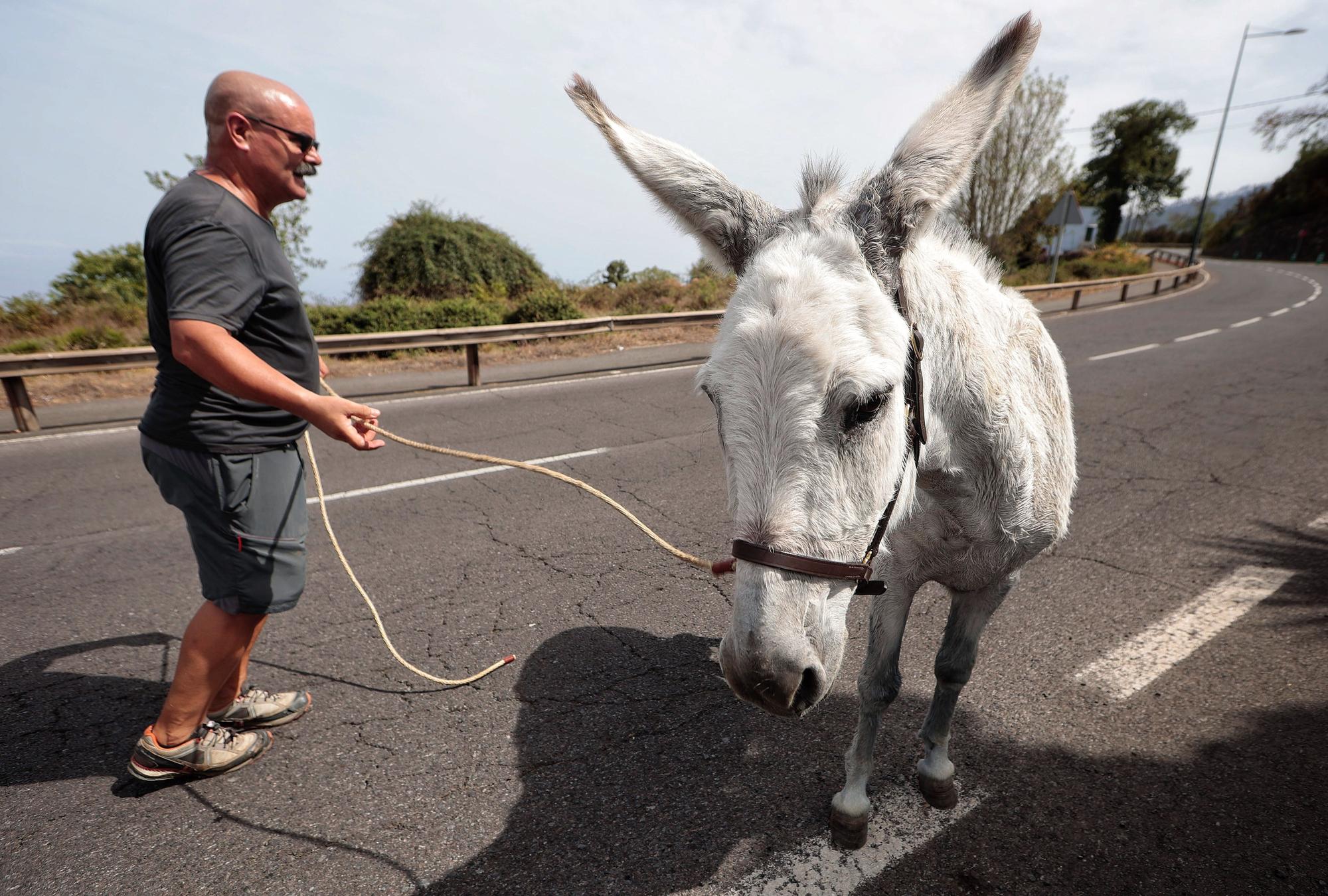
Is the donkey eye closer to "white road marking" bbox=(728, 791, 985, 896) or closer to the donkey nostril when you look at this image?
the donkey nostril

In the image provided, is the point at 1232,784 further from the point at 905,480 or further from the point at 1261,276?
the point at 1261,276

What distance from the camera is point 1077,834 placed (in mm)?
2111

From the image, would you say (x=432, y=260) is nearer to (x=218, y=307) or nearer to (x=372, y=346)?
(x=372, y=346)

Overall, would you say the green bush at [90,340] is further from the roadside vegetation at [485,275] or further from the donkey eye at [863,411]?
the donkey eye at [863,411]

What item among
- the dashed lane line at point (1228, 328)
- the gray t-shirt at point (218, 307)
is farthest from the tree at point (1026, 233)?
the gray t-shirt at point (218, 307)

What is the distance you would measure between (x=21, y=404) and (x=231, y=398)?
25.2ft

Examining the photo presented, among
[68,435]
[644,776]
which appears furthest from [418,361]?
[644,776]

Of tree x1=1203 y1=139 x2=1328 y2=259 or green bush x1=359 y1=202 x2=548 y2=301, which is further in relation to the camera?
tree x1=1203 y1=139 x2=1328 y2=259

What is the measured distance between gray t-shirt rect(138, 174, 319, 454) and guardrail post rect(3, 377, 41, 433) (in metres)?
7.33

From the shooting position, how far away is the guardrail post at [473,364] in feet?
31.6

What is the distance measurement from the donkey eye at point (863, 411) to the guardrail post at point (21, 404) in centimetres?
958

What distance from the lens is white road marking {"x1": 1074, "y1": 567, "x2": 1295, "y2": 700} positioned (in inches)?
115

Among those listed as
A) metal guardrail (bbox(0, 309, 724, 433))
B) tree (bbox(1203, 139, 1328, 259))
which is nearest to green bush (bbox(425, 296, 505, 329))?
metal guardrail (bbox(0, 309, 724, 433))

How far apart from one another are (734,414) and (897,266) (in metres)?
0.62
